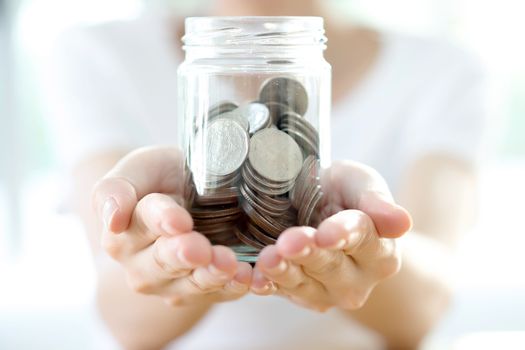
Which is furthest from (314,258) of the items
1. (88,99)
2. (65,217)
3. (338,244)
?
(65,217)

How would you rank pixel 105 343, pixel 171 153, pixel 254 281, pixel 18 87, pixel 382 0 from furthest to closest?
pixel 382 0, pixel 18 87, pixel 105 343, pixel 171 153, pixel 254 281

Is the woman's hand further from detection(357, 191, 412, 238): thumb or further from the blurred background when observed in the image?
the blurred background

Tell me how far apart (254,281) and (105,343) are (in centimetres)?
90

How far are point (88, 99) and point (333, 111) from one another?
46 cm

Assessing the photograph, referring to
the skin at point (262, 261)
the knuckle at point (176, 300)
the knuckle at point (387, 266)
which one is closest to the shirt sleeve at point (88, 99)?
the skin at point (262, 261)

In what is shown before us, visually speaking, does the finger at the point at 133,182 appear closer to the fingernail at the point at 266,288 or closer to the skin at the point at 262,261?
the skin at the point at 262,261

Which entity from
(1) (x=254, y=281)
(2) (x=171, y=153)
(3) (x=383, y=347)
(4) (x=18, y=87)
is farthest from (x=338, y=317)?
(4) (x=18, y=87)

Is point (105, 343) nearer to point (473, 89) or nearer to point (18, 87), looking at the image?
point (473, 89)

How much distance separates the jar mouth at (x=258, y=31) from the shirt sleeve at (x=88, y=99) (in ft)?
2.06

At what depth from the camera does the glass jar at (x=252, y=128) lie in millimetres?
782

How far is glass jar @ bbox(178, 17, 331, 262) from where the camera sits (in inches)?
30.8

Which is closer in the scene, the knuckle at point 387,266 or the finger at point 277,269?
the finger at point 277,269

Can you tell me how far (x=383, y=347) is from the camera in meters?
1.40

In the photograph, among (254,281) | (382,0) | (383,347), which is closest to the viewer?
(254,281)
